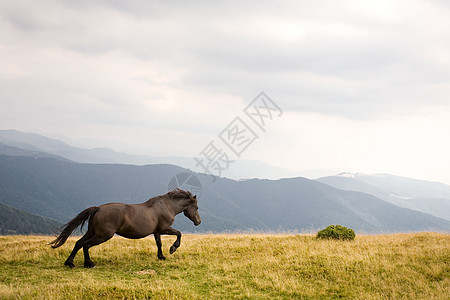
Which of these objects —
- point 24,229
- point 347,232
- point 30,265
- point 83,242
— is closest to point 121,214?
point 83,242

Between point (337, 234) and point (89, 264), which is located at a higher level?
point (337, 234)

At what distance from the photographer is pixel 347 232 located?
767 inches

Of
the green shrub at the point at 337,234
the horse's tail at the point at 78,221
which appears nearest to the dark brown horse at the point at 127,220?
the horse's tail at the point at 78,221

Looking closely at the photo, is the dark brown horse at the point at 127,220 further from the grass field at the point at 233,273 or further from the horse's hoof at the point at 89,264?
the grass field at the point at 233,273

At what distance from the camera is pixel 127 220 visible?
12.2 meters

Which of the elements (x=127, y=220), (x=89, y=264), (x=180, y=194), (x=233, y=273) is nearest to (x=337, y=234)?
(x=233, y=273)

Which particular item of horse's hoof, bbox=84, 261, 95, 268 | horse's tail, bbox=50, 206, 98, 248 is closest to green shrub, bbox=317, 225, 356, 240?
horse's hoof, bbox=84, 261, 95, 268

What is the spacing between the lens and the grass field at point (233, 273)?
380 inches

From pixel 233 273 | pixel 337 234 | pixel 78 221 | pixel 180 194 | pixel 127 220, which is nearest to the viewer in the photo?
pixel 233 273

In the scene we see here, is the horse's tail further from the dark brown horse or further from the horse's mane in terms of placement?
the horse's mane

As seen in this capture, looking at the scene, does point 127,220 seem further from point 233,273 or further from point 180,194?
point 233,273

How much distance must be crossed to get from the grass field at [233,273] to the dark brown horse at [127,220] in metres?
1.09

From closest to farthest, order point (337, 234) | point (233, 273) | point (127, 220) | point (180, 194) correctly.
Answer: point (233, 273)
point (127, 220)
point (180, 194)
point (337, 234)

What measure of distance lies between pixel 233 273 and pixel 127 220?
4.33 meters
